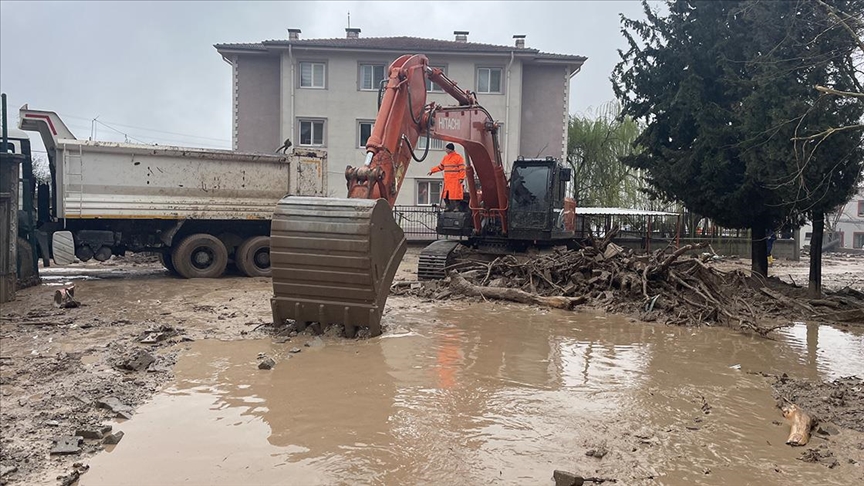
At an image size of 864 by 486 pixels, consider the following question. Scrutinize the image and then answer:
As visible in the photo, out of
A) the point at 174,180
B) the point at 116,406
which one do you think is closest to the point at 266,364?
the point at 116,406

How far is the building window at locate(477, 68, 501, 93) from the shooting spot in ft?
90.7

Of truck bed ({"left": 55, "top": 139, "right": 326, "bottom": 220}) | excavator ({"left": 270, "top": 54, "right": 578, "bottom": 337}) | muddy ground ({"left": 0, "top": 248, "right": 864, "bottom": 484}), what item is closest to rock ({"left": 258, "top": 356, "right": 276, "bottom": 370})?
muddy ground ({"left": 0, "top": 248, "right": 864, "bottom": 484})

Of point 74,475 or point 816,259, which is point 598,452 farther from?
point 816,259

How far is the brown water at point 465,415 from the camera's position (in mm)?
3822

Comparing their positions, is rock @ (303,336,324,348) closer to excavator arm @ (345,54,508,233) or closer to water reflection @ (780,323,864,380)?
excavator arm @ (345,54,508,233)

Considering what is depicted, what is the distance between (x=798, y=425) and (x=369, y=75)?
25.0 metres

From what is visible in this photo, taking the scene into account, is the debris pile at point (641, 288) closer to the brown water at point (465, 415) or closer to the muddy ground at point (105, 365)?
the muddy ground at point (105, 365)

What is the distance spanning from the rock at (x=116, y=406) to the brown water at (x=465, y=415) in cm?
8

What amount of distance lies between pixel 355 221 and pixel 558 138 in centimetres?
2300

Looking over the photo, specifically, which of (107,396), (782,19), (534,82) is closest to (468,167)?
(782,19)

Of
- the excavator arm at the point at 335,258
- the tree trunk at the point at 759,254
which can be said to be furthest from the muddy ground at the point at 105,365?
the tree trunk at the point at 759,254

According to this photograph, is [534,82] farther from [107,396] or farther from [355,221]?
[107,396]

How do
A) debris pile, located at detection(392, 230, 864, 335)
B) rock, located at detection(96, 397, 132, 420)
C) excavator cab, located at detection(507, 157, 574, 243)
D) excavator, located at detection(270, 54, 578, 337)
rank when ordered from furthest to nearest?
excavator cab, located at detection(507, 157, 574, 243) < debris pile, located at detection(392, 230, 864, 335) < excavator, located at detection(270, 54, 578, 337) < rock, located at detection(96, 397, 132, 420)

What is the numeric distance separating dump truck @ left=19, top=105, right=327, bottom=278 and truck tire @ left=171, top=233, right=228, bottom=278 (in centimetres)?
2
